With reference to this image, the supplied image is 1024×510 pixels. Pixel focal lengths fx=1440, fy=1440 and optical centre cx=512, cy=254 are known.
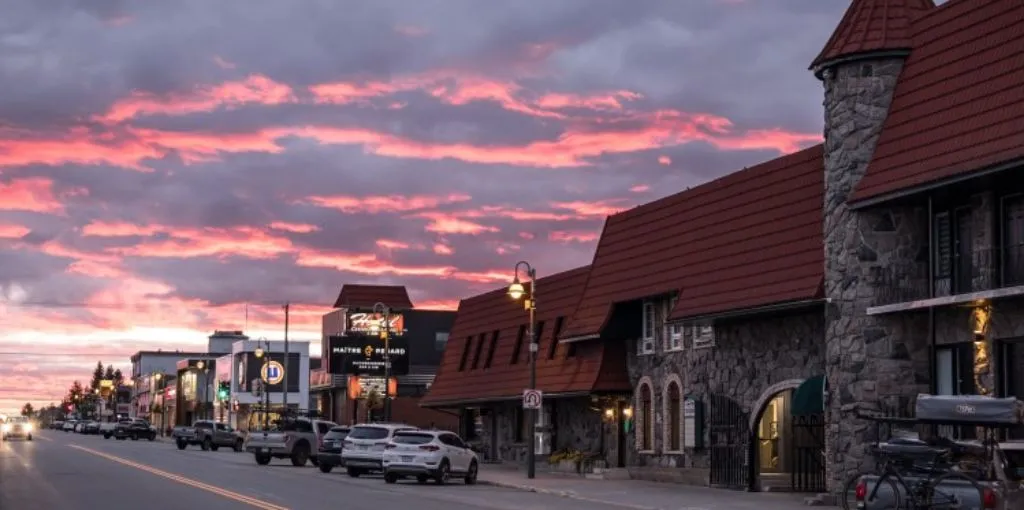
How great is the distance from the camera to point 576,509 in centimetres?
3130

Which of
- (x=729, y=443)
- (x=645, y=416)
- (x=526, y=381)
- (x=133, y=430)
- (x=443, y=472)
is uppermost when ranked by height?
(x=526, y=381)

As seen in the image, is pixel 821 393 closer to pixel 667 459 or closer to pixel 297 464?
pixel 667 459

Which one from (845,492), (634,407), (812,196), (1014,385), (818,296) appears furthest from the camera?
(634,407)

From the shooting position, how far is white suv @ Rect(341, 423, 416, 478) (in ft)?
151

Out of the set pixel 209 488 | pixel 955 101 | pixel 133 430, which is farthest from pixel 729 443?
pixel 133 430

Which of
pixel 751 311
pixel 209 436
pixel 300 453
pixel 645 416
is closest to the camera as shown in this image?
pixel 751 311

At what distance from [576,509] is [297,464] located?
92.3 ft

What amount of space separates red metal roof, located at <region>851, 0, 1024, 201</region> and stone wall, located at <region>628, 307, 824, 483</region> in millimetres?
5927

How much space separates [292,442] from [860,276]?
30524 millimetres

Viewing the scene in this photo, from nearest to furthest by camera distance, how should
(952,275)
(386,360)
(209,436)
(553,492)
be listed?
(952,275) → (553,492) → (386,360) → (209,436)

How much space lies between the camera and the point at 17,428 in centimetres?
9525

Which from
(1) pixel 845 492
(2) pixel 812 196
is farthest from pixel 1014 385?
(2) pixel 812 196

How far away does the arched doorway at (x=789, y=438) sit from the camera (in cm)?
3506

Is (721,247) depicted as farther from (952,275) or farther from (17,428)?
(17,428)
